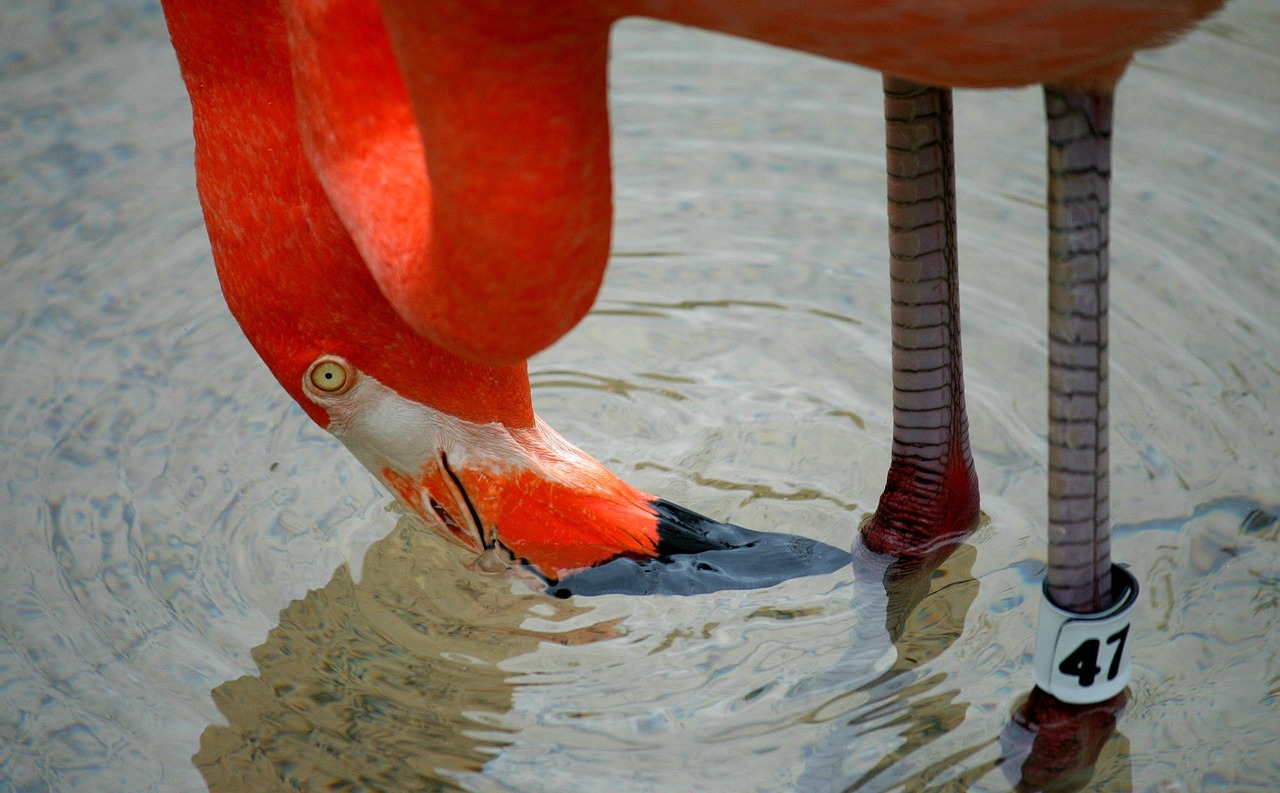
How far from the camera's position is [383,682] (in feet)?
5.56

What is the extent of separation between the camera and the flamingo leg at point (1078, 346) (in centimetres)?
112

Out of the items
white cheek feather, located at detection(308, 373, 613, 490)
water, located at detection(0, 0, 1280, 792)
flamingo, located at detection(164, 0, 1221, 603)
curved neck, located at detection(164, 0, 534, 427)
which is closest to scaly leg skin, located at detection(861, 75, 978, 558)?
flamingo, located at detection(164, 0, 1221, 603)

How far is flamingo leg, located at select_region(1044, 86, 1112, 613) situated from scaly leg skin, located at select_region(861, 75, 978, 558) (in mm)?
229

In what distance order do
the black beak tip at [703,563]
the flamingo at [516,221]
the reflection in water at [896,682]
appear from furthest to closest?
1. the black beak tip at [703,563]
2. the reflection in water at [896,682]
3. the flamingo at [516,221]

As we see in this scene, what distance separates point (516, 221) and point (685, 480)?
0.96 metres

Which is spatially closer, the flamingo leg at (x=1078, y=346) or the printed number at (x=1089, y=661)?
the flamingo leg at (x=1078, y=346)

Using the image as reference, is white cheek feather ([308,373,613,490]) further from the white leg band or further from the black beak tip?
the white leg band

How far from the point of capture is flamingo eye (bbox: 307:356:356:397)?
1.42 metres

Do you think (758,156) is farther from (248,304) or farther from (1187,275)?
(248,304)

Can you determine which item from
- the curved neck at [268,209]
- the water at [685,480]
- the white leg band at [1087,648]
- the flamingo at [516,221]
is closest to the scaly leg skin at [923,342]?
the flamingo at [516,221]

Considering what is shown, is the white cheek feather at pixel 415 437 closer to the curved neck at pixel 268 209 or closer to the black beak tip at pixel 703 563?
the curved neck at pixel 268 209

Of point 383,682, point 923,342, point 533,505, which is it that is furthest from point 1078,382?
point 383,682

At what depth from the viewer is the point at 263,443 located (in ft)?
6.84

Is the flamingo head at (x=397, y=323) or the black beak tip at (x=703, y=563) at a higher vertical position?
the flamingo head at (x=397, y=323)
